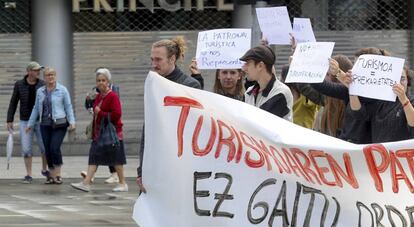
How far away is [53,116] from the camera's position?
14.2 meters

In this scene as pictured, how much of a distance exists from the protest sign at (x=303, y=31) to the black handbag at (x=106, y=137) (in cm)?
470

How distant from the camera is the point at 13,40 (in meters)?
18.3

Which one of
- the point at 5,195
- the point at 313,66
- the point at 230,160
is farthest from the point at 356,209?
the point at 5,195

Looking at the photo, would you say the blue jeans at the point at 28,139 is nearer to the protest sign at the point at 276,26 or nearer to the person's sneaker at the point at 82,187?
the person's sneaker at the point at 82,187

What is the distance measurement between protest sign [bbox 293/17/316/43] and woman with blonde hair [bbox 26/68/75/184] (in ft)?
18.6

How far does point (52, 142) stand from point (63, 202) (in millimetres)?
2133

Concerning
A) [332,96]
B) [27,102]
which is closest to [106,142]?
[27,102]

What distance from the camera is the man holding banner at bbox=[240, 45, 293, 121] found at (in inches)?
279

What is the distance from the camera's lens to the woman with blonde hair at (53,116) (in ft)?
46.8

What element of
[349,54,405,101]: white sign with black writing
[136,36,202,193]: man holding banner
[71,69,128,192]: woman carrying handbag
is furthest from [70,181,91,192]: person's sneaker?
[349,54,405,101]: white sign with black writing

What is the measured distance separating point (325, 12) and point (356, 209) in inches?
484

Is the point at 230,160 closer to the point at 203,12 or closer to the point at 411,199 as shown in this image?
the point at 411,199

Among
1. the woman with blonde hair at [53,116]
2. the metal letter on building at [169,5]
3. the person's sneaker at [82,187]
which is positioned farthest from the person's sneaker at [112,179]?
the metal letter on building at [169,5]

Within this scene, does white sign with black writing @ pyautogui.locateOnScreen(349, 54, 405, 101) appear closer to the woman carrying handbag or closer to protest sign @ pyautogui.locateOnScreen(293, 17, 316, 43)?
protest sign @ pyautogui.locateOnScreen(293, 17, 316, 43)
